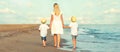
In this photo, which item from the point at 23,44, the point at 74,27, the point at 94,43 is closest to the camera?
the point at 74,27

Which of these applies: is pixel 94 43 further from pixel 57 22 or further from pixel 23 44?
pixel 57 22

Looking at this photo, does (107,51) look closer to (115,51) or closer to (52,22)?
(115,51)

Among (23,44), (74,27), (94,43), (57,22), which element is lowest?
(94,43)

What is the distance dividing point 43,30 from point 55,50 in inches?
78.2

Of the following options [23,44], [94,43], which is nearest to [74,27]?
[23,44]

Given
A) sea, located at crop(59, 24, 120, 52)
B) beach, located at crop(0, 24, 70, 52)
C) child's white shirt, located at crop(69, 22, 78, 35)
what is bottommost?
sea, located at crop(59, 24, 120, 52)

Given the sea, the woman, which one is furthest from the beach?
the sea

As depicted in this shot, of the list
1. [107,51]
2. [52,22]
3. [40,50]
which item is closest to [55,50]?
[40,50]

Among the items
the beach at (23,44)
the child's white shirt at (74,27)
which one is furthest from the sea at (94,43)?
the beach at (23,44)

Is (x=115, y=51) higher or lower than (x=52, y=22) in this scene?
lower

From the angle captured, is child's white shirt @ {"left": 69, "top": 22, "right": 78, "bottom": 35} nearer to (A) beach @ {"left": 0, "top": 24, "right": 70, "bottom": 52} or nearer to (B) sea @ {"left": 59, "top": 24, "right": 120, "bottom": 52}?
(B) sea @ {"left": 59, "top": 24, "right": 120, "bottom": 52}

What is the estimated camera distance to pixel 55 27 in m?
16.8

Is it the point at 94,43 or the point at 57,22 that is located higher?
the point at 57,22

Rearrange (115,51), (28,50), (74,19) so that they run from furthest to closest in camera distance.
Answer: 1. (115,51)
2. (74,19)
3. (28,50)
